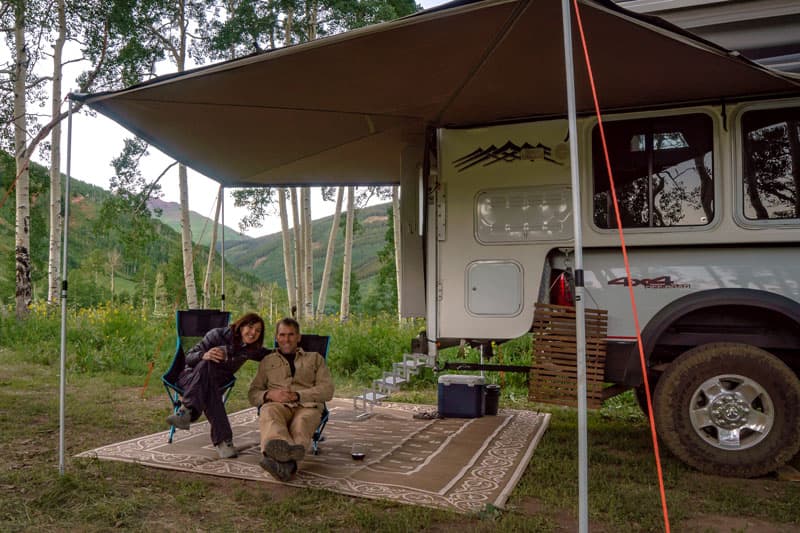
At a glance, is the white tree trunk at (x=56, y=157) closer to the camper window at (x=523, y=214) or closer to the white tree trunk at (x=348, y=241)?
the white tree trunk at (x=348, y=241)

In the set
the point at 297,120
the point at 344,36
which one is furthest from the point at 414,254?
the point at 344,36

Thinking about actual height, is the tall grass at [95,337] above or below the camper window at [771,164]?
below

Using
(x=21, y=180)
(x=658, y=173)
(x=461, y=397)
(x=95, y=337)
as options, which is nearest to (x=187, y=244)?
(x=21, y=180)

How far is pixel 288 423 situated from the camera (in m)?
3.71

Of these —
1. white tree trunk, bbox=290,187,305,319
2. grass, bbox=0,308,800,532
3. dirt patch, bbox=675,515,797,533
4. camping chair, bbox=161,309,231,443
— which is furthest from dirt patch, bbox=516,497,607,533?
white tree trunk, bbox=290,187,305,319

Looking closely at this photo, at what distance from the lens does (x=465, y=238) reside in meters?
4.29

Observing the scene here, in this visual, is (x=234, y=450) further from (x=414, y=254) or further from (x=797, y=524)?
(x=797, y=524)

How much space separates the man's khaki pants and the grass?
0.88ft

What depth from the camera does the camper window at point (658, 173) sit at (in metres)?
3.78

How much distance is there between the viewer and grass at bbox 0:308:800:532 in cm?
283

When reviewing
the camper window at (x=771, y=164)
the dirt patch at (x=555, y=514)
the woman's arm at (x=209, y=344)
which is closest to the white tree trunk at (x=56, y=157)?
the woman's arm at (x=209, y=344)

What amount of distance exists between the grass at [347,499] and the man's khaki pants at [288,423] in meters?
0.27

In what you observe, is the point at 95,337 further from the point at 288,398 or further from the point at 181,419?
the point at 288,398

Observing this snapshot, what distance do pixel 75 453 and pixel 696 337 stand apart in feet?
12.4
